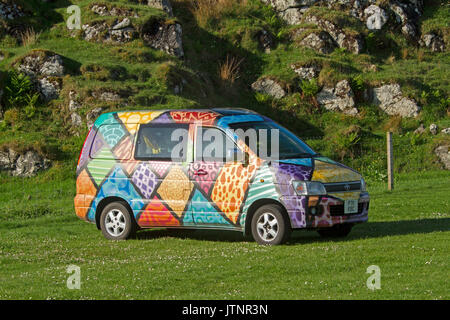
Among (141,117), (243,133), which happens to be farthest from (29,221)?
(243,133)

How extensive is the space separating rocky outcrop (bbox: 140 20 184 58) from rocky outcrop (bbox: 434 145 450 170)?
35.3 ft

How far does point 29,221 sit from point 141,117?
5.00 meters

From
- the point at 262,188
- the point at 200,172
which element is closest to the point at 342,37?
the point at 200,172

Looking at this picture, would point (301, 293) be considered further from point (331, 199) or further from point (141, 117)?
point (141, 117)

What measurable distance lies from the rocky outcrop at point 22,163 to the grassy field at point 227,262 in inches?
163

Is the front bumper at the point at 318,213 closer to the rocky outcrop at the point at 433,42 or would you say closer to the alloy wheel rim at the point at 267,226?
the alloy wheel rim at the point at 267,226

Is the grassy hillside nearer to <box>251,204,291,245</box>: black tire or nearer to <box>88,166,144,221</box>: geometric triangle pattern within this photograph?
<box>88,166,144,221</box>: geometric triangle pattern

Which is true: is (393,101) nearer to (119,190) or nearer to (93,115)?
(93,115)

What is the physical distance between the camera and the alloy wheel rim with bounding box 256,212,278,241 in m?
12.0

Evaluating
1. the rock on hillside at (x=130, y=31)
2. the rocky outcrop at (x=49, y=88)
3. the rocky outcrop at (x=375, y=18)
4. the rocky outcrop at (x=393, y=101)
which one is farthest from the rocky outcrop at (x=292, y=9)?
the rocky outcrop at (x=49, y=88)

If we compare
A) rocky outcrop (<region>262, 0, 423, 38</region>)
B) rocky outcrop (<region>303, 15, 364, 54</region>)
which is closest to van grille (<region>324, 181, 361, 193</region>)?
rocky outcrop (<region>303, 15, 364, 54</region>)

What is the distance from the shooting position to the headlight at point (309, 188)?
38.6 feet

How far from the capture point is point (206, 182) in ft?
41.2

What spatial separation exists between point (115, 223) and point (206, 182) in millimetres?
2082
